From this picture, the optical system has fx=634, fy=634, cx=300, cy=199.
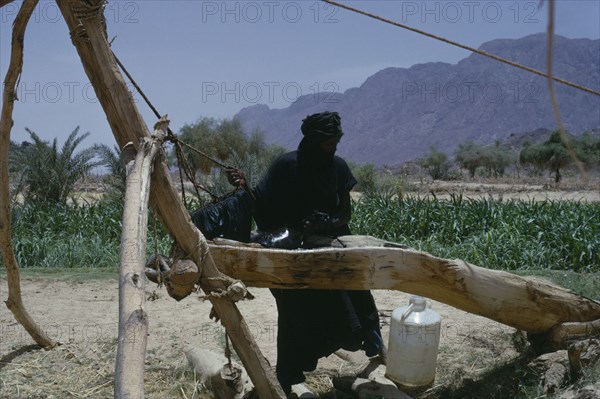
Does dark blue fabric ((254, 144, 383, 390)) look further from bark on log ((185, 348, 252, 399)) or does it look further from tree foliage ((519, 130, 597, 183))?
tree foliage ((519, 130, 597, 183))

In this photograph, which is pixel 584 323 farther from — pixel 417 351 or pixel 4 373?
pixel 4 373

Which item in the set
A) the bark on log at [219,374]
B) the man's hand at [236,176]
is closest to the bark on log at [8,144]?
the bark on log at [219,374]

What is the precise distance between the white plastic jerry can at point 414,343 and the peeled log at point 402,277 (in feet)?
0.88

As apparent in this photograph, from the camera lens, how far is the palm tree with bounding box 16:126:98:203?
Result: 12.2m

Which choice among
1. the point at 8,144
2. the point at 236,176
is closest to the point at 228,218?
the point at 236,176

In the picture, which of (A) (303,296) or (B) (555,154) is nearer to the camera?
(A) (303,296)

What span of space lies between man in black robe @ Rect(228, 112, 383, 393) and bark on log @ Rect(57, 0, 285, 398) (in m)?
0.79

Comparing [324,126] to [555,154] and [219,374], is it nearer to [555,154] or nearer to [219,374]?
[219,374]

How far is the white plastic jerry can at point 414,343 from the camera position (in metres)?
3.73

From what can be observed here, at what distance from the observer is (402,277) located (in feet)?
11.3

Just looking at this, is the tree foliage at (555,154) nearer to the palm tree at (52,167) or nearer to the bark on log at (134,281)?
the palm tree at (52,167)

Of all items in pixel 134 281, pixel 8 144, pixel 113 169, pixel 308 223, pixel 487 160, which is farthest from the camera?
pixel 487 160

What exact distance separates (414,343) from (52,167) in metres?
10.4

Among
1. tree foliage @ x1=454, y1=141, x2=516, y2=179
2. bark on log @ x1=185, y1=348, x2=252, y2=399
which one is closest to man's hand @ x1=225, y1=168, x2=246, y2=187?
bark on log @ x1=185, y1=348, x2=252, y2=399
